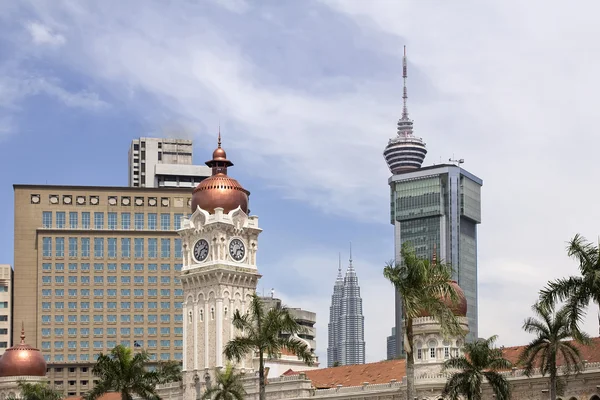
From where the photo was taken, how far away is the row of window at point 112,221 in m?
194

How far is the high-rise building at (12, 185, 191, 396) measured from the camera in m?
191

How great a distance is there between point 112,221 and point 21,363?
194 ft

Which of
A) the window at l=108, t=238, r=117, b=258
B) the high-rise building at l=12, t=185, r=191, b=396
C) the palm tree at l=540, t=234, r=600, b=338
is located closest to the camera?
the palm tree at l=540, t=234, r=600, b=338

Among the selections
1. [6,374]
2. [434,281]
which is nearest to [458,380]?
[434,281]

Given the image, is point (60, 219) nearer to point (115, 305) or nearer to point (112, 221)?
point (112, 221)

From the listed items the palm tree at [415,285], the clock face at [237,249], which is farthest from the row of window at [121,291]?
the palm tree at [415,285]

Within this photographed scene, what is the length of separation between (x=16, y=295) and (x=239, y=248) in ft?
248

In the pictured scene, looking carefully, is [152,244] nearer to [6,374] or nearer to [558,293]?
[6,374]

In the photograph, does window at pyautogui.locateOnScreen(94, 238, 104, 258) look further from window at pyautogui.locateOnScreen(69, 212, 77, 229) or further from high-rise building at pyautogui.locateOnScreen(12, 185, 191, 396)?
window at pyautogui.locateOnScreen(69, 212, 77, 229)

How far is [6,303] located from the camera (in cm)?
19450

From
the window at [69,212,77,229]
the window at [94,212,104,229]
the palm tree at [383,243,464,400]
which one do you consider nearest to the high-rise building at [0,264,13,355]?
the window at [69,212,77,229]

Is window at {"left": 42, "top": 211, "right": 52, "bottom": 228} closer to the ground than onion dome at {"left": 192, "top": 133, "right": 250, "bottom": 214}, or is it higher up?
higher up

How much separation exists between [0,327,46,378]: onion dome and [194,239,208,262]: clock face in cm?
2594

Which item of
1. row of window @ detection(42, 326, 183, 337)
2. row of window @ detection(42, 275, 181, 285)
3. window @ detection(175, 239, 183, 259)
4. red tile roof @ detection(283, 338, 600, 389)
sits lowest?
red tile roof @ detection(283, 338, 600, 389)
